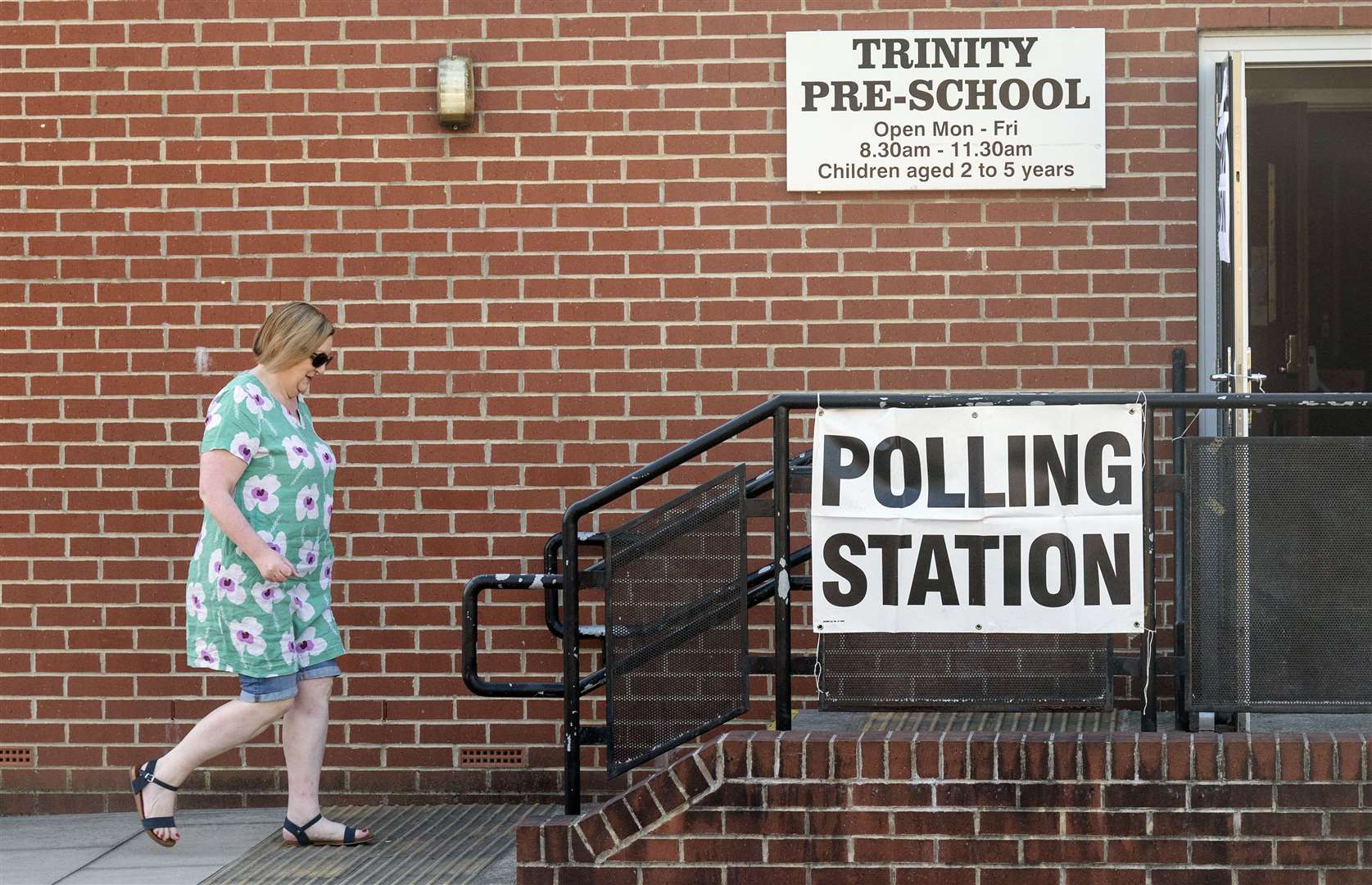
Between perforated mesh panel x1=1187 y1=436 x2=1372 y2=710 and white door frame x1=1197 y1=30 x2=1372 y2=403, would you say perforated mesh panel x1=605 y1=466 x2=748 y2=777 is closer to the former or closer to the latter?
perforated mesh panel x1=1187 y1=436 x2=1372 y2=710

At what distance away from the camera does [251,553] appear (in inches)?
204

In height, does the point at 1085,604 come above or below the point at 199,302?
below

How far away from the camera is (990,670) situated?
4.74 metres

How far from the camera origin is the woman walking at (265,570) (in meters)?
5.27

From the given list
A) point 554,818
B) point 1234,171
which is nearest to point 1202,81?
point 1234,171

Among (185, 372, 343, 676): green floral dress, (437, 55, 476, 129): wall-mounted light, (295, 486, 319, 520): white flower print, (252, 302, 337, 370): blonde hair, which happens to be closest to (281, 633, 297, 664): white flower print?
(185, 372, 343, 676): green floral dress

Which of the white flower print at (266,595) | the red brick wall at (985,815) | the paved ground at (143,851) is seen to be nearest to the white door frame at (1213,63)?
the red brick wall at (985,815)

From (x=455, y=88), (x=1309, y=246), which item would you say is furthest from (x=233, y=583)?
(x=1309, y=246)

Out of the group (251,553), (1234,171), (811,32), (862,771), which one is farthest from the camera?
(811,32)

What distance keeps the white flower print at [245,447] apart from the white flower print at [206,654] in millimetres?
648

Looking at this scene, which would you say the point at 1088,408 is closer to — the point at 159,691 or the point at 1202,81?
the point at 1202,81

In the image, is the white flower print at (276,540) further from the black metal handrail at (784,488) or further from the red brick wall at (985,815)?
the red brick wall at (985,815)

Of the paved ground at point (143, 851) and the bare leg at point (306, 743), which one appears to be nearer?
the paved ground at point (143, 851)

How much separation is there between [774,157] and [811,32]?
517mm
